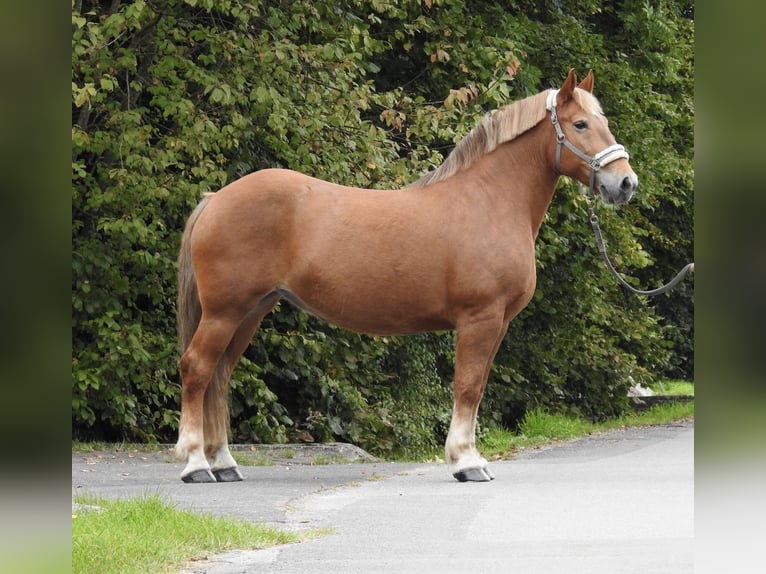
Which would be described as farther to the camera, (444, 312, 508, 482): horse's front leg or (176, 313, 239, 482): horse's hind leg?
(176, 313, 239, 482): horse's hind leg

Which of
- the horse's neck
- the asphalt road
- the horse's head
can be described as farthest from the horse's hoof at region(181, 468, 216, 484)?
the horse's head

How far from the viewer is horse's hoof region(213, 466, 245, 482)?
8930 millimetres

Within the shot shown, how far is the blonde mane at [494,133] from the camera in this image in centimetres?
896

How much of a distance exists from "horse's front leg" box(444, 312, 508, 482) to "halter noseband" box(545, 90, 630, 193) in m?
1.19

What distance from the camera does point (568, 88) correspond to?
8.62 metres

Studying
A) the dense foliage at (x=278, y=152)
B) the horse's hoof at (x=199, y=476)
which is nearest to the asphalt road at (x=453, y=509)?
the horse's hoof at (x=199, y=476)

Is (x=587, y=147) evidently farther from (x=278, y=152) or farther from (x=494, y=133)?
(x=278, y=152)

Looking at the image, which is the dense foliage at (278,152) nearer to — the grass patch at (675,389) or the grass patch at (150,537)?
the grass patch at (150,537)

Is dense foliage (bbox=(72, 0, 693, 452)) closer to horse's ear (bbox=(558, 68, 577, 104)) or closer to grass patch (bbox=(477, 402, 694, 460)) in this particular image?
grass patch (bbox=(477, 402, 694, 460))

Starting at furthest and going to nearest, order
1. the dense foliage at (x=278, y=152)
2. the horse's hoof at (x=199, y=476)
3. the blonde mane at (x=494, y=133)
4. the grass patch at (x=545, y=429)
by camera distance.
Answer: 1. the grass patch at (x=545, y=429)
2. the dense foliage at (x=278, y=152)
3. the blonde mane at (x=494, y=133)
4. the horse's hoof at (x=199, y=476)

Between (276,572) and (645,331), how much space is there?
48.9 ft
